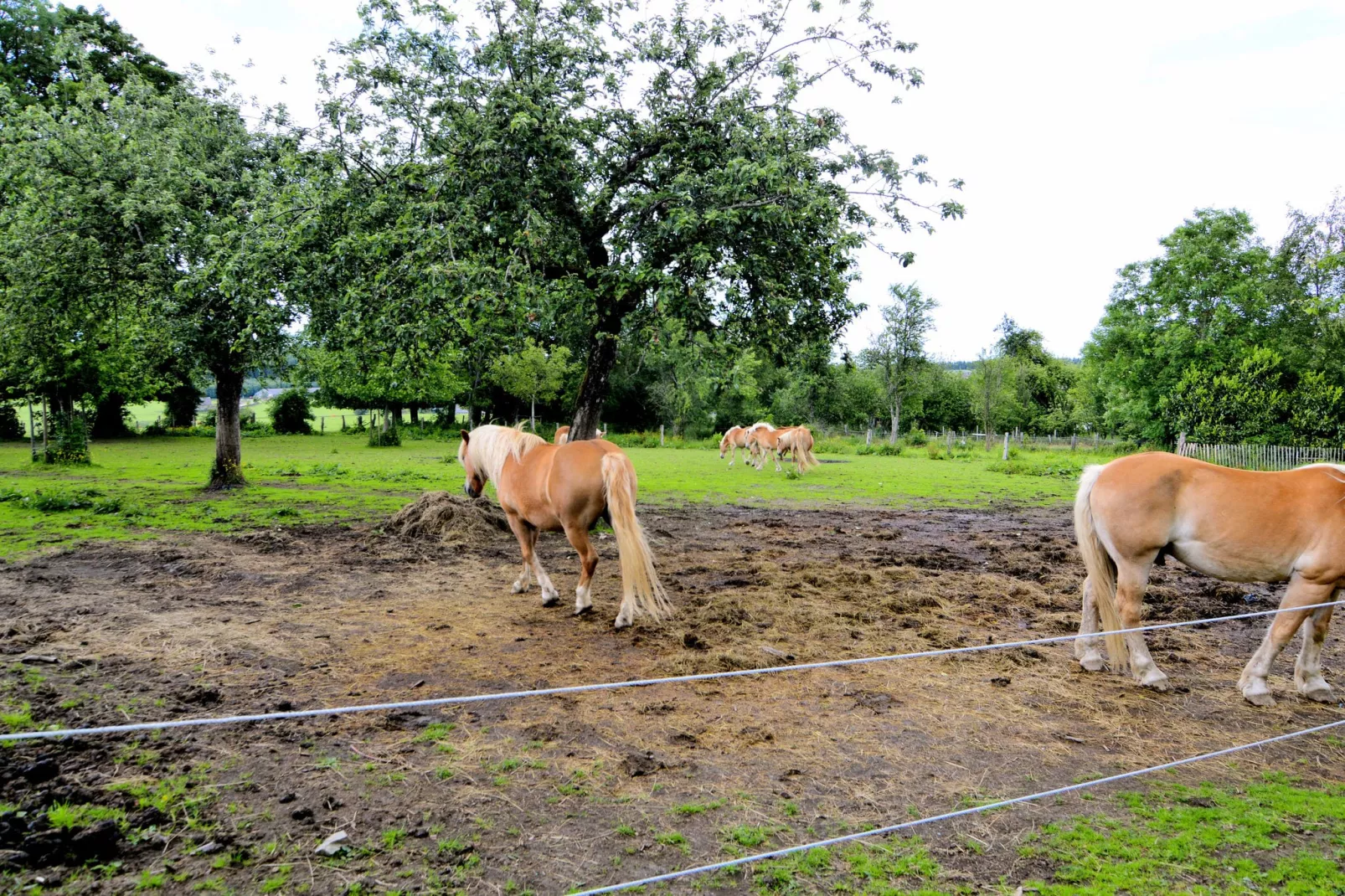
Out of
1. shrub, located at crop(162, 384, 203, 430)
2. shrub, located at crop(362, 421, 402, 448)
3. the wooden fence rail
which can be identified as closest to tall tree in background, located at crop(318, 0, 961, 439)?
the wooden fence rail

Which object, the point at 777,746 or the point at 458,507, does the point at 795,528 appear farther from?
the point at 777,746

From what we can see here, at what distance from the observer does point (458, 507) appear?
1094 cm

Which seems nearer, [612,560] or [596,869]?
[596,869]

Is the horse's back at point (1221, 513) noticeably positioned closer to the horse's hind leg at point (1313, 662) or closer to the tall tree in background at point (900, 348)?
the horse's hind leg at point (1313, 662)

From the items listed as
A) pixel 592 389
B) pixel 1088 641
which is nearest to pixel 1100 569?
pixel 1088 641

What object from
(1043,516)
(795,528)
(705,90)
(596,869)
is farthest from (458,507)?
(1043,516)

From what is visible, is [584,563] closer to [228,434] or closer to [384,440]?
[228,434]

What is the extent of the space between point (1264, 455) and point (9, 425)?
5244 cm

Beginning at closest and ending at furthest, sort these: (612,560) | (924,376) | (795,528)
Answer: (612,560) < (795,528) < (924,376)

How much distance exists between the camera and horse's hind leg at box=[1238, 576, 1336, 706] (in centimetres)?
482

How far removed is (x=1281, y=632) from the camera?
484 cm

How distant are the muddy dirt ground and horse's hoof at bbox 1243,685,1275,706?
96mm

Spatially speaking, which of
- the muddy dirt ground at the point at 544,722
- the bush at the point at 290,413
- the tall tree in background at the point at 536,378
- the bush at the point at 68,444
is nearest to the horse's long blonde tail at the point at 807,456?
the muddy dirt ground at the point at 544,722

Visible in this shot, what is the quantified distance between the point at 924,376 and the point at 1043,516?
1614 inches
